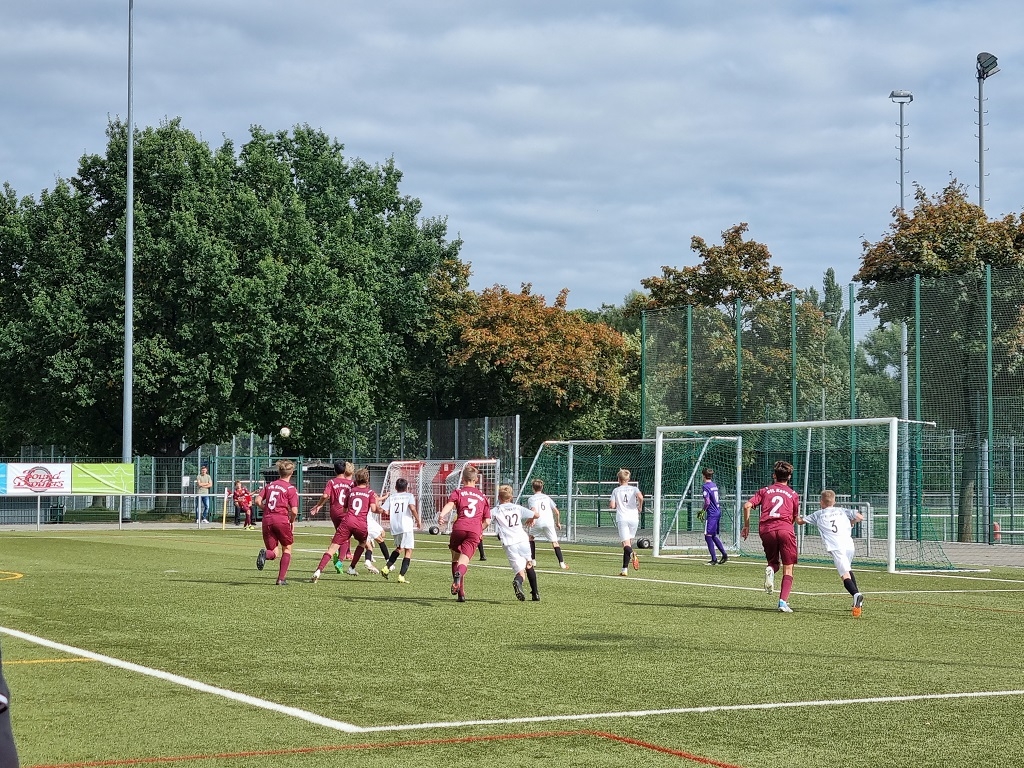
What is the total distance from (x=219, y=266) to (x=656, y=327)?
1602cm

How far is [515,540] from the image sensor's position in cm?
1681

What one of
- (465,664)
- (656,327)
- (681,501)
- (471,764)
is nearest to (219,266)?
(656,327)

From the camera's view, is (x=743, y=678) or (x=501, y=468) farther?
(x=501, y=468)

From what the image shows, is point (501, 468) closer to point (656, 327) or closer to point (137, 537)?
point (656, 327)

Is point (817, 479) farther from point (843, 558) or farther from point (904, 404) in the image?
point (843, 558)

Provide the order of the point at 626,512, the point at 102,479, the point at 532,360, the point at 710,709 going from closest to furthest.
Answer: the point at 710,709 < the point at 626,512 < the point at 102,479 < the point at 532,360

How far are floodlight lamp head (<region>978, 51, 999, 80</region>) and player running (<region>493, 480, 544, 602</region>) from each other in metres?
35.7

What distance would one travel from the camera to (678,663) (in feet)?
35.8

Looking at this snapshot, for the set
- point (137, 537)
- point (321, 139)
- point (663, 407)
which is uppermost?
point (321, 139)

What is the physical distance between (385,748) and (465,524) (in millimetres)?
9394

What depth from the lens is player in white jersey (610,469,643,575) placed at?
2253 centimetres

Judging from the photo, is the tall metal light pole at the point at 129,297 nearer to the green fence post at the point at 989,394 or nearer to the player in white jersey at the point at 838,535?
the green fence post at the point at 989,394

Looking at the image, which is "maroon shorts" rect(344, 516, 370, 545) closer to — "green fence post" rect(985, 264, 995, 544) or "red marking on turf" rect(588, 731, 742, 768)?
"red marking on turf" rect(588, 731, 742, 768)

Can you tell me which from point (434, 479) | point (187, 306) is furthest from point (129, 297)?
point (434, 479)
